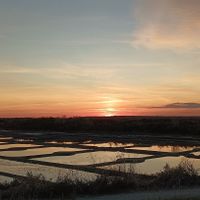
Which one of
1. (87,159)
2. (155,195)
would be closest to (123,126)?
(87,159)

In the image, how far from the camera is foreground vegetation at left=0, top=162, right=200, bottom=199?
8477 millimetres

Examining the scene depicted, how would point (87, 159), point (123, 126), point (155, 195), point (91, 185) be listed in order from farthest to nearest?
point (123, 126) < point (87, 159) < point (91, 185) < point (155, 195)

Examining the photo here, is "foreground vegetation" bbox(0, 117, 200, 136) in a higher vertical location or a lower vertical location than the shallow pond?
higher

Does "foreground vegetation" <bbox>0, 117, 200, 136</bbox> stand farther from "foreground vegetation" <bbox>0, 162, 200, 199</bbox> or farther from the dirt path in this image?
the dirt path

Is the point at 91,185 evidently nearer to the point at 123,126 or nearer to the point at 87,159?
the point at 87,159

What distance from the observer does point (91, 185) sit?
9109 millimetres

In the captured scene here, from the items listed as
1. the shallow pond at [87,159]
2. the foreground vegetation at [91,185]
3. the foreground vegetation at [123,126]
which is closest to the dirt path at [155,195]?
the foreground vegetation at [91,185]

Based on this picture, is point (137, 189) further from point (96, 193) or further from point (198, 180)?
point (198, 180)

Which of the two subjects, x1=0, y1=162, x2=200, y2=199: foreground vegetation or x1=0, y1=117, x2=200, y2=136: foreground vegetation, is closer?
x1=0, y1=162, x2=200, y2=199: foreground vegetation

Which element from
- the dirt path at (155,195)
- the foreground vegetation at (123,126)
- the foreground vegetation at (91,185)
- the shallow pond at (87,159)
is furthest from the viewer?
the foreground vegetation at (123,126)

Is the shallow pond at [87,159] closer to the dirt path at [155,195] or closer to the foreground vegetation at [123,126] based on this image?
the dirt path at [155,195]

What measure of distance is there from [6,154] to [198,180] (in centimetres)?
998

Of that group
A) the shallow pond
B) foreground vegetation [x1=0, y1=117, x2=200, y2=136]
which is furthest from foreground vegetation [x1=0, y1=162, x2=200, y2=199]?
foreground vegetation [x1=0, y1=117, x2=200, y2=136]

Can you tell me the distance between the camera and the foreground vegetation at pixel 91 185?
8477 mm
